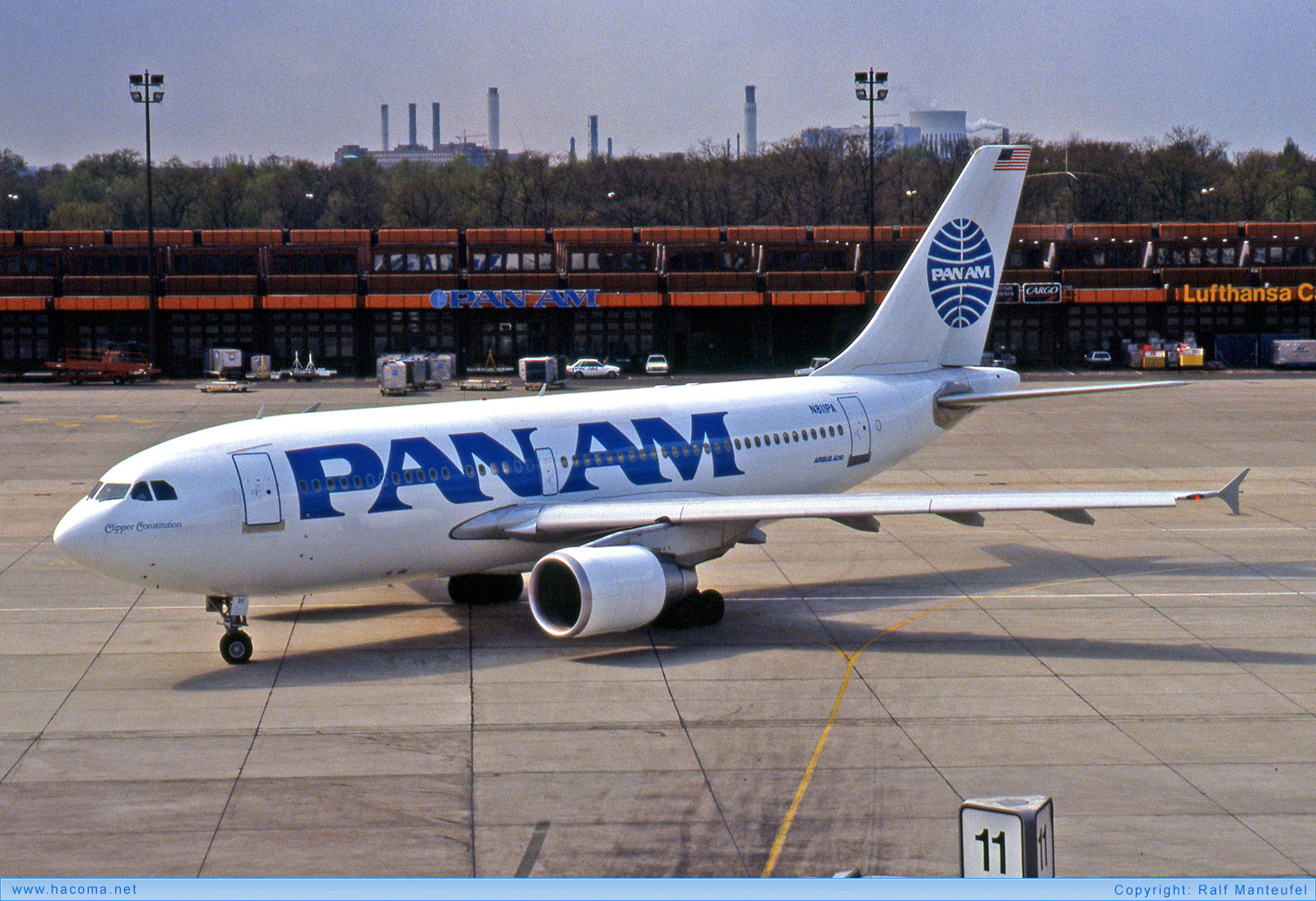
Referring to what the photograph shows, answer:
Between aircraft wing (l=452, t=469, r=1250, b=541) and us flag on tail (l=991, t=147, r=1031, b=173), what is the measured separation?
41.0ft

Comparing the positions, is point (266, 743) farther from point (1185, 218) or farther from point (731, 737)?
point (1185, 218)

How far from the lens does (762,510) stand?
27.5 m

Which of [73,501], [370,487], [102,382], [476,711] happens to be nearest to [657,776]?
[476,711]

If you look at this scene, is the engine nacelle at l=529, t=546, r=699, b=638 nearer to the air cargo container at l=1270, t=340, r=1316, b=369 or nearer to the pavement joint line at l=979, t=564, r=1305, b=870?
the pavement joint line at l=979, t=564, r=1305, b=870

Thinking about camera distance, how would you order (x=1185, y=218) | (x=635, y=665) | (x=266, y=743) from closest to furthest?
1. (x=266, y=743)
2. (x=635, y=665)
3. (x=1185, y=218)

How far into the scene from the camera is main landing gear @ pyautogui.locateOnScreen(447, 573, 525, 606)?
3030cm

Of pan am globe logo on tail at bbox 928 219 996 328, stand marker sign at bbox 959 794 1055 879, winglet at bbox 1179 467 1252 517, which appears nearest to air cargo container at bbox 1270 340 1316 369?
pan am globe logo on tail at bbox 928 219 996 328

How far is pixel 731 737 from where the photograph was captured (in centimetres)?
2144

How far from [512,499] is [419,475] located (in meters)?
2.11

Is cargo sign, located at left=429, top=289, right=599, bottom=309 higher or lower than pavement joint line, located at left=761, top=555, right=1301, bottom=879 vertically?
higher

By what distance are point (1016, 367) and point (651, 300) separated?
91.9 ft

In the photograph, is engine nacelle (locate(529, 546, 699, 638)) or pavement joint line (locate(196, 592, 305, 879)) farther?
engine nacelle (locate(529, 546, 699, 638))

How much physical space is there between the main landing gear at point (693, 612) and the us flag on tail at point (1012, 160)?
1528 cm

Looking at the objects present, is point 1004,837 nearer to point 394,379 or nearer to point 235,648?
point 235,648
